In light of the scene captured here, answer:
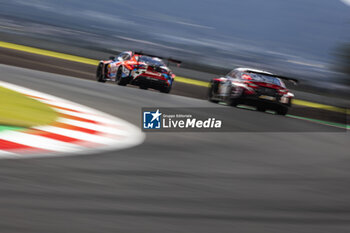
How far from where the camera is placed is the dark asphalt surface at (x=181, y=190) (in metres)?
3.96

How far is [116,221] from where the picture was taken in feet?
12.8

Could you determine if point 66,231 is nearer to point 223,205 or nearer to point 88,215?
point 88,215

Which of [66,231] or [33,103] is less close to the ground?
[66,231]

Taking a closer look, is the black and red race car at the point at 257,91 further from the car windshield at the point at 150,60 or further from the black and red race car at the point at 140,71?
the car windshield at the point at 150,60

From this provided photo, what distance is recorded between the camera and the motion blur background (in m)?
66.7

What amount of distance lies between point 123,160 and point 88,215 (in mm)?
2361

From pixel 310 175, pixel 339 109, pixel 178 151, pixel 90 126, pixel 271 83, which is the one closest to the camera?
pixel 310 175

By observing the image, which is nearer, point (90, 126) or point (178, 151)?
A: point (178, 151)

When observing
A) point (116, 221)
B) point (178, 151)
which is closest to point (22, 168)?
point (116, 221)

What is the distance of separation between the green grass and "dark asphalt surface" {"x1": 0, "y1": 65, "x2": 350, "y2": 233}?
1.60 meters

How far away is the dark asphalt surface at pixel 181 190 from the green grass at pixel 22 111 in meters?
1.60

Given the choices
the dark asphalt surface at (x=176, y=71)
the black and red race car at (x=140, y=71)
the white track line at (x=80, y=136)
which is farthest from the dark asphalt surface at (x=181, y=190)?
the dark asphalt surface at (x=176, y=71)

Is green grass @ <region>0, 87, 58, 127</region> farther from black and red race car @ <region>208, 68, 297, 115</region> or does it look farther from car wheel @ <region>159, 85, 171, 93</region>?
car wheel @ <region>159, 85, 171, 93</region>

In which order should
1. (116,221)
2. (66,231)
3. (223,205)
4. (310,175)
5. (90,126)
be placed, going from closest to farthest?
(66,231), (116,221), (223,205), (310,175), (90,126)
